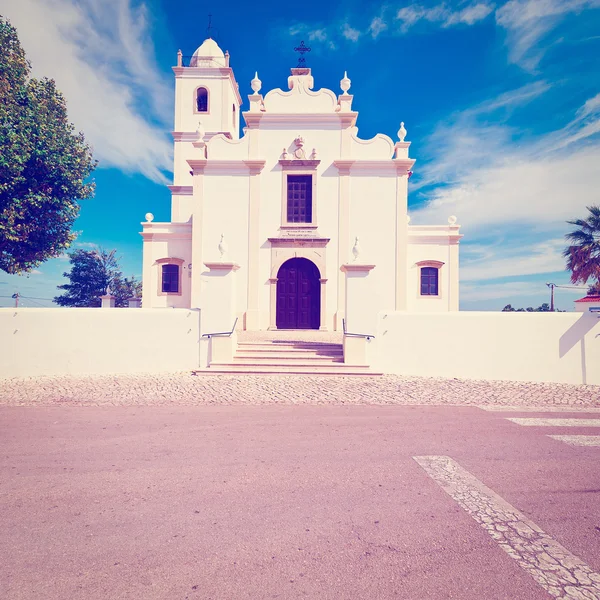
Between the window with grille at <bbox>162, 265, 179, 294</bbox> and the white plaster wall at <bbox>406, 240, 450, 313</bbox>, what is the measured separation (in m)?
10.4

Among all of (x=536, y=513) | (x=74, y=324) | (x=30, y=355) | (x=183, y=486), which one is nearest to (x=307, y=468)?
(x=183, y=486)

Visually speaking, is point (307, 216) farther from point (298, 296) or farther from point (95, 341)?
point (95, 341)

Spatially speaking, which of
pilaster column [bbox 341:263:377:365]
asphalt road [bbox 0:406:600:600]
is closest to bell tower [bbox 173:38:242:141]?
pilaster column [bbox 341:263:377:365]

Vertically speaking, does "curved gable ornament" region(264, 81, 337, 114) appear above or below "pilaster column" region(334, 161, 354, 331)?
above

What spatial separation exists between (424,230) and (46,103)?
59.4ft

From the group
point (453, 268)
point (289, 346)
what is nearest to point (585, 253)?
point (453, 268)

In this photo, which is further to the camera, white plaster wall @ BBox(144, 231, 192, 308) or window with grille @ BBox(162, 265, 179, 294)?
window with grille @ BBox(162, 265, 179, 294)

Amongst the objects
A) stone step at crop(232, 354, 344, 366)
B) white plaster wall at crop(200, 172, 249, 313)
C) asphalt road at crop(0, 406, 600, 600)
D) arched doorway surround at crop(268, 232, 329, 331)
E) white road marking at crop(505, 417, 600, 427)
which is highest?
white plaster wall at crop(200, 172, 249, 313)

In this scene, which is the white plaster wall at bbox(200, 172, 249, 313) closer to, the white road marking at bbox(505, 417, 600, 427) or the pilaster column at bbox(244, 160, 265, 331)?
the pilaster column at bbox(244, 160, 265, 331)

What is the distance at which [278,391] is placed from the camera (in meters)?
7.42

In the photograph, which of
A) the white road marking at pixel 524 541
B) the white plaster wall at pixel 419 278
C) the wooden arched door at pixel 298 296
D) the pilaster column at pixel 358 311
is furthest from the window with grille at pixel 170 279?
the white road marking at pixel 524 541

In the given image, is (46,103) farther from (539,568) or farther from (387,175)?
(539,568)

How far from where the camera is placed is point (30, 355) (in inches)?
361

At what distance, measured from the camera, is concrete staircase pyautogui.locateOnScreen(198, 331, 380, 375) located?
9.08 m
